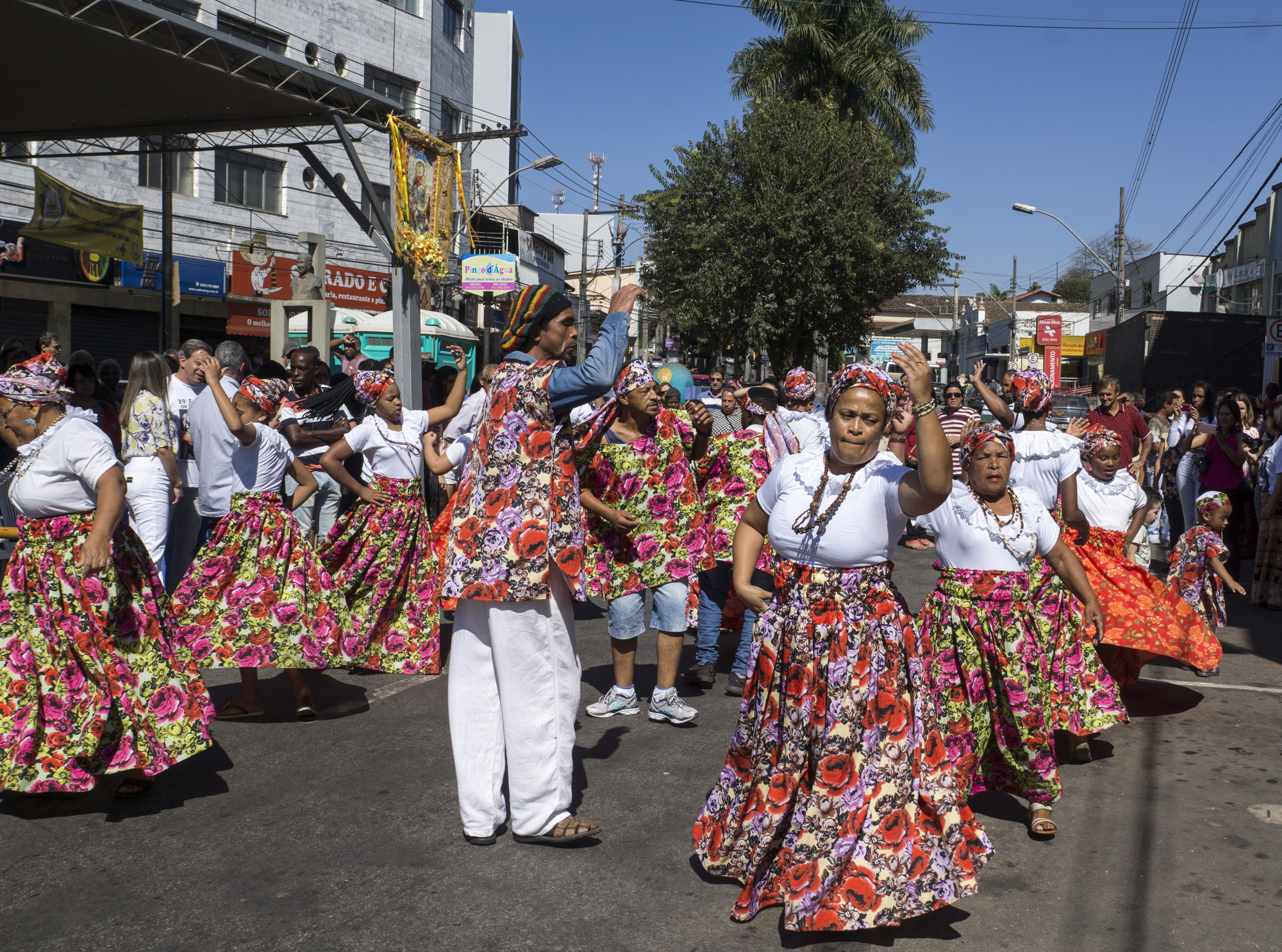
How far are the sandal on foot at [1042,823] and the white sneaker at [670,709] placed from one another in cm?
189

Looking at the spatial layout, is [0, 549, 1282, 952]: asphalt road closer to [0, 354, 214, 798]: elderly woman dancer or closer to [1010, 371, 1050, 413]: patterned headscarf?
[0, 354, 214, 798]: elderly woman dancer

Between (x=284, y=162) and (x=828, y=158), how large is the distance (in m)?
A: 13.9

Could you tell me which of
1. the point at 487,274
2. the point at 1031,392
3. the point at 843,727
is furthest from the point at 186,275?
the point at 843,727

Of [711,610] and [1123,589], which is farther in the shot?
[711,610]

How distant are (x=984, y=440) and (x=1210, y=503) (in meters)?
4.77

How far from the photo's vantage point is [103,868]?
3.93 meters

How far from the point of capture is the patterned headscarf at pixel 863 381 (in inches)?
136

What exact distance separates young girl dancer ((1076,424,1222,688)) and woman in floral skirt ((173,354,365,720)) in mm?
4181

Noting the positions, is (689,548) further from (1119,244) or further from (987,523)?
(1119,244)

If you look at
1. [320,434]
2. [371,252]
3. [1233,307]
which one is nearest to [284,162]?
[371,252]

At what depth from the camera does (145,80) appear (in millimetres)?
10852

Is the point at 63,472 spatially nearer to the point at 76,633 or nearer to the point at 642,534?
the point at 76,633

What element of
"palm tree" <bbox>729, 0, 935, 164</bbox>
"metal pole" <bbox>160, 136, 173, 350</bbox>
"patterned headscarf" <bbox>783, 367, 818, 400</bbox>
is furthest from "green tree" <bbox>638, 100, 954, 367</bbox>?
"patterned headscarf" <bbox>783, 367, 818, 400</bbox>

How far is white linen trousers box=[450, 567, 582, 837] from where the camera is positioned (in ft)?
13.1
